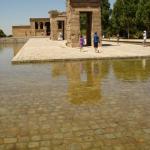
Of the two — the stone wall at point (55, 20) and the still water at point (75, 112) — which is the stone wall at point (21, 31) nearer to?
the stone wall at point (55, 20)

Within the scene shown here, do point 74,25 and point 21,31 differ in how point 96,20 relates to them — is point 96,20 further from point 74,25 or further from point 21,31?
point 21,31

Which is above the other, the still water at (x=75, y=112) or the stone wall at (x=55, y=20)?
the stone wall at (x=55, y=20)

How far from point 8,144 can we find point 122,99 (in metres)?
3.58

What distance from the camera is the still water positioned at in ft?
16.1

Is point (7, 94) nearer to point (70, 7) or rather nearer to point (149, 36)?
point (70, 7)

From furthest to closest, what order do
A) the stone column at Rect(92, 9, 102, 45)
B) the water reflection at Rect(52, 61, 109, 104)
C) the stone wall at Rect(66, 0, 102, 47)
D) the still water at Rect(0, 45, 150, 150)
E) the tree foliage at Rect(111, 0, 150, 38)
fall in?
the tree foliage at Rect(111, 0, 150, 38)
the stone column at Rect(92, 9, 102, 45)
the stone wall at Rect(66, 0, 102, 47)
the water reflection at Rect(52, 61, 109, 104)
the still water at Rect(0, 45, 150, 150)

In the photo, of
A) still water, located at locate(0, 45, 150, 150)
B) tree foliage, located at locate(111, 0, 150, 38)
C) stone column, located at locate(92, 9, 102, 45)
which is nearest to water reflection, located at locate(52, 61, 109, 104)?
still water, located at locate(0, 45, 150, 150)

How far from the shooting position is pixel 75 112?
6426 mm

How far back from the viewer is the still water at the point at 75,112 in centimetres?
490

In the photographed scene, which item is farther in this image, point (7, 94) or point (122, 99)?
point (7, 94)

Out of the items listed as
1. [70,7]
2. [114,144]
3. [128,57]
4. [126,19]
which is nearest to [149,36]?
[126,19]

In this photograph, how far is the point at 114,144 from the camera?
4.71 meters

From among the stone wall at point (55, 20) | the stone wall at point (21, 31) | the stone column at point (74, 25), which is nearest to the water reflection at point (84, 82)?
the stone column at point (74, 25)

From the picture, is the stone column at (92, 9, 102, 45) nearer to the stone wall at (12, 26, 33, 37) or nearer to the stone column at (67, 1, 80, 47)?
the stone column at (67, 1, 80, 47)
